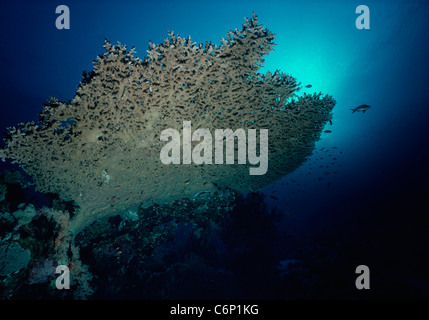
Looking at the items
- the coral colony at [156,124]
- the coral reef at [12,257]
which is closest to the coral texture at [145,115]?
the coral colony at [156,124]

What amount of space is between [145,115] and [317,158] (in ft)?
65.1

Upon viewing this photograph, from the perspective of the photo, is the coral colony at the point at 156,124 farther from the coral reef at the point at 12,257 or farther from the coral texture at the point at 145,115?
the coral reef at the point at 12,257

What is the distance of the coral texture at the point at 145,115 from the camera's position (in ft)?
9.88

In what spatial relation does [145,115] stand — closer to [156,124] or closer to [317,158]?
[156,124]

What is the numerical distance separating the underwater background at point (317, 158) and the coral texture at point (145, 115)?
135 centimetres

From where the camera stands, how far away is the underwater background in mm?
6380

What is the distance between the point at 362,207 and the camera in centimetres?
2512

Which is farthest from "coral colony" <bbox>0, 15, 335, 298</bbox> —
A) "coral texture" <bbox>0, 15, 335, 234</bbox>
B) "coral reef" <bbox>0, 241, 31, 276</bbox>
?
"coral reef" <bbox>0, 241, 31, 276</bbox>

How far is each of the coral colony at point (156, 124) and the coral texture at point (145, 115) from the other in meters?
0.02

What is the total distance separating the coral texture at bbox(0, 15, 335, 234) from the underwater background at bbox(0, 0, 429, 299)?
53.1 inches

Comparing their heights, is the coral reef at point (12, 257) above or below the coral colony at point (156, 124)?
below

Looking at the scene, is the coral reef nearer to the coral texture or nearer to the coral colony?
the coral colony
